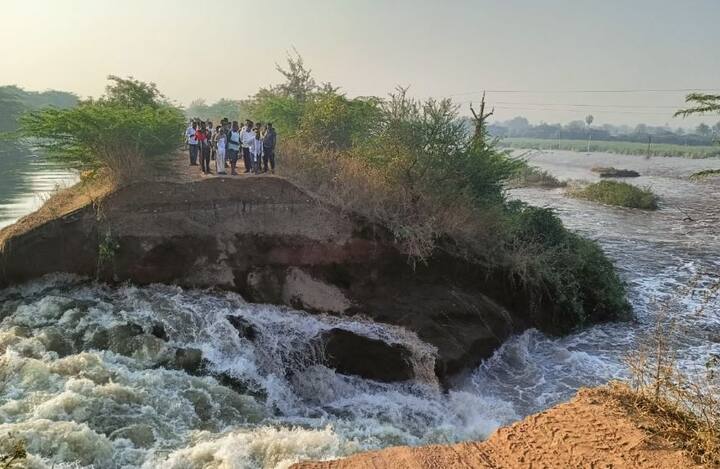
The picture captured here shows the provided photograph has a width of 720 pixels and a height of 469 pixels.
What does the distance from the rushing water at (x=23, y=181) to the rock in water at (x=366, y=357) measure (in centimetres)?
820

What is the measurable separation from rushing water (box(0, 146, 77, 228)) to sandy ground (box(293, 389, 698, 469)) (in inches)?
440

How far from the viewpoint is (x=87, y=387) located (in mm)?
7695

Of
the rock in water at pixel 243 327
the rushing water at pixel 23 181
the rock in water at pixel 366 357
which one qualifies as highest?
the rushing water at pixel 23 181

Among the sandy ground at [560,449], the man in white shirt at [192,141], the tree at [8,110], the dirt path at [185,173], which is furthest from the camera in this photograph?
the tree at [8,110]

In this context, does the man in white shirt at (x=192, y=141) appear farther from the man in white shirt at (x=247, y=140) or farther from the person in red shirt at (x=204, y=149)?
the man in white shirt at (x=247, y=140)

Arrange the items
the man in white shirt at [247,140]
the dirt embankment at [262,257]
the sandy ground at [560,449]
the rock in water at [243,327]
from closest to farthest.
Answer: the sandy ground at [560,449]
the rock in water at [243,327]
the dirt embankment at [262,257]
the man in white shirt at [247,140]

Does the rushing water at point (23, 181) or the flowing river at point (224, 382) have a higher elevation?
the rushing water at point (23, 181)

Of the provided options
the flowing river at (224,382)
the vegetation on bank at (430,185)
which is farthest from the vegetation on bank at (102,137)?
the flowing river at (224,382)

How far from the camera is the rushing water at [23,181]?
19.6 m

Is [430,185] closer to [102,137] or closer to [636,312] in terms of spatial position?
[636,312]

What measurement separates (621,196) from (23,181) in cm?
3454

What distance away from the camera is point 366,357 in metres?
10.2

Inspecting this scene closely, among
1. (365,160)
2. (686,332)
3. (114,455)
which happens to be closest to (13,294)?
(114,455)

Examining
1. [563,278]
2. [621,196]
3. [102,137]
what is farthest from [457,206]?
[621,196]
